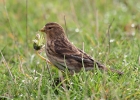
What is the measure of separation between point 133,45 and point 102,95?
2.79 meters

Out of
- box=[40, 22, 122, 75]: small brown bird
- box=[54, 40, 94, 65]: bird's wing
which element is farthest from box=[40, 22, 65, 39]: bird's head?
box=[54, 40, 94, 65]: bird's wing

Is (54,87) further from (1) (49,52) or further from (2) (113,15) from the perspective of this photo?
(2) (113,15)


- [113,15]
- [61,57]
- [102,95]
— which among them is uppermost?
[113,15]

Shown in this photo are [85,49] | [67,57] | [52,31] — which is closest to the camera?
[67,57]

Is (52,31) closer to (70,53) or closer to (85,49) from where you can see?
(70,53)

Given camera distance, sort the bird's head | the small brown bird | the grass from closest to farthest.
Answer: the grass, the small brown bird, the bird's head

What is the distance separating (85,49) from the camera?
818cm

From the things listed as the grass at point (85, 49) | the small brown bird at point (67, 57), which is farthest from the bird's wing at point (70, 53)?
the grass at point (85, 49)

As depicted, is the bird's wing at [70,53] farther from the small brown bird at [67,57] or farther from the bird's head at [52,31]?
the bird's head at [52,31]

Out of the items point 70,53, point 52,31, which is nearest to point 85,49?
point 52,31

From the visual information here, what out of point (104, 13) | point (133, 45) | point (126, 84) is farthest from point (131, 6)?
point (126, 84)

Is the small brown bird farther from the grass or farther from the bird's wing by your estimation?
the grass

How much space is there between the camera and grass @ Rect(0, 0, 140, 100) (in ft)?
19.8

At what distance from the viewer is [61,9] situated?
12609 millimetres
